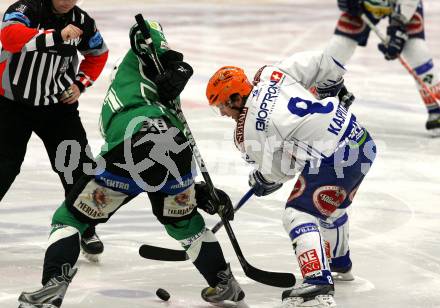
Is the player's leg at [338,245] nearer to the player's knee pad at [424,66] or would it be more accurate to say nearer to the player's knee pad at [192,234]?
the player's knee pad at [192,234]

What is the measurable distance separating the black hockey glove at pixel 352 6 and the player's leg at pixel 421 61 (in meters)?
0.38

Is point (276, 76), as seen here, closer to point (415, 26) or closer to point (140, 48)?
point (140, 48)

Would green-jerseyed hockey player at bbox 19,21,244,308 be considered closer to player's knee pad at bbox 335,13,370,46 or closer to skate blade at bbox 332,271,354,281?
skate blade at bbox 332,271,354,281

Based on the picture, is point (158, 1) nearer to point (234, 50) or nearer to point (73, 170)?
point (234, 50)

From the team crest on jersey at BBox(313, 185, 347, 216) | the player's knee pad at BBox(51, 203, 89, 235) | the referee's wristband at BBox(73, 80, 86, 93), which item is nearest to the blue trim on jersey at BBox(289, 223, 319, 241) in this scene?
the team crest on jersey at BBox(313, 185, 347, 216)

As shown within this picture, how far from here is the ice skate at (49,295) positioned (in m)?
4.02

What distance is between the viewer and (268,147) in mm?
4379


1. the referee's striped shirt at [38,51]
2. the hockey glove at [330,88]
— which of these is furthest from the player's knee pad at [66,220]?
the hockey glove at [330,88]

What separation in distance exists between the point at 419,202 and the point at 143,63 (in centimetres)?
242

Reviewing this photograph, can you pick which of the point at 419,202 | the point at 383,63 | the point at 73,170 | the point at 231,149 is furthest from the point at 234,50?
the point at 73,170

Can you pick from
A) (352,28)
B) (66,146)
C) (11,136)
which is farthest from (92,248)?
(352,28)

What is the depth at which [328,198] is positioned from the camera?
14.6 feet

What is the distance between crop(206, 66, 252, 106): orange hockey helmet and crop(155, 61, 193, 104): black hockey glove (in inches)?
6.9

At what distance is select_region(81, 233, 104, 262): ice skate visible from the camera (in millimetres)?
4945
